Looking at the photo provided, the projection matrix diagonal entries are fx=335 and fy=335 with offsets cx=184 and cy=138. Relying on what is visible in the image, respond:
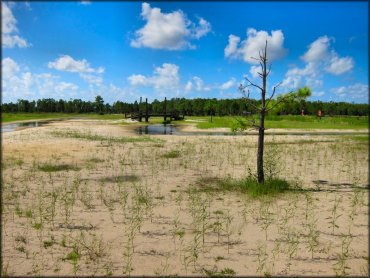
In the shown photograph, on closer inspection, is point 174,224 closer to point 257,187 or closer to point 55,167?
point 257,187

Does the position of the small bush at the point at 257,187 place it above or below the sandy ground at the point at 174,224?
above

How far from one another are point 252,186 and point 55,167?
8.95m

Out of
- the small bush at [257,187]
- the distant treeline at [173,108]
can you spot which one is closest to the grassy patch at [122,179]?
the small bush at [257,187]

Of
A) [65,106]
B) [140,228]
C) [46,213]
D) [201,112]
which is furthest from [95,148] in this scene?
[65,106]

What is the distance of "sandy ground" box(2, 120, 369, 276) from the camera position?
20.7 ft

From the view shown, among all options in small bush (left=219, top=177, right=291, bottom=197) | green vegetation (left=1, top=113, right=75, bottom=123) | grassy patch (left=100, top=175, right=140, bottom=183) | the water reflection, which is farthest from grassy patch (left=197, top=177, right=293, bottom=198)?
the water reflection

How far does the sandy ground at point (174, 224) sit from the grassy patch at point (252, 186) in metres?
0.28

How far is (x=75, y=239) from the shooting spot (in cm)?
725

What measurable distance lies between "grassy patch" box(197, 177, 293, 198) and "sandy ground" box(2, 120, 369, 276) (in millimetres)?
284

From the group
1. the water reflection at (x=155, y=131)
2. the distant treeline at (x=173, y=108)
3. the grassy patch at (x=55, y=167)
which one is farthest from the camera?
the distant treeline at (x=173, y=108)

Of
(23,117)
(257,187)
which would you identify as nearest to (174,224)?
(257,187)

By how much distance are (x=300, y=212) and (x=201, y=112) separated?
121444 mm

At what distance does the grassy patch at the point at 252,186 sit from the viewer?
11227 millimetres

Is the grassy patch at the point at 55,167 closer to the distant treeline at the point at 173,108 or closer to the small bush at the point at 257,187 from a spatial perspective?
the small bush at the point at 257,187
